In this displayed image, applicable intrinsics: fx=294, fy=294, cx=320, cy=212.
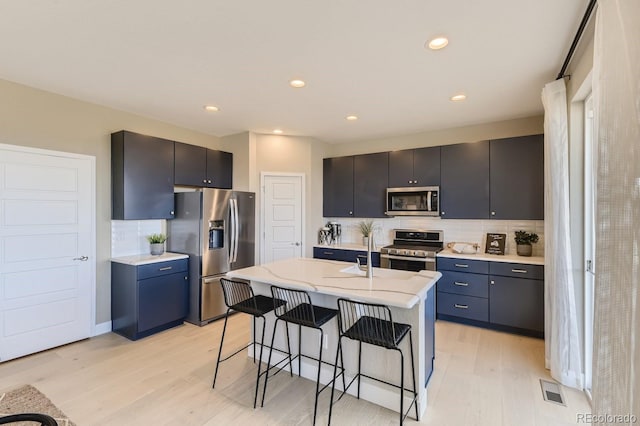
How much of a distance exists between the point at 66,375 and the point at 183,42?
3014mm

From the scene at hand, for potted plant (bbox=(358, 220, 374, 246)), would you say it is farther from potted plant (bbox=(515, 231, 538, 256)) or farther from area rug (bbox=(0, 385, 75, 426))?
area rug (bbox=(0, 385, 75, 426))

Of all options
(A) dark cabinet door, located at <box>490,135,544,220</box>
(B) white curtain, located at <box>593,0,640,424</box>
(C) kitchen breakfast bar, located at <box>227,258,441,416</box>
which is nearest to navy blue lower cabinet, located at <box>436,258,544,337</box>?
(A) dark cabinet door, located at <box>490,135,544,220</box>

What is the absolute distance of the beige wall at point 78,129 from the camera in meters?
2.87

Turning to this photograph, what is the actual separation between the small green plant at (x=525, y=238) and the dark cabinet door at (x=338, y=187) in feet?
7.64

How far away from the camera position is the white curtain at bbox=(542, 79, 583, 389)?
2410 mm

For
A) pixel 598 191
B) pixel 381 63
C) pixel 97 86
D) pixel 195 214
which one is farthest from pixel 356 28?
pixel 195 214

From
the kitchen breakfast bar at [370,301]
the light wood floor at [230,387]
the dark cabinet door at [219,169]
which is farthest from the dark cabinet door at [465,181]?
the dark cabinet door at [219,169]

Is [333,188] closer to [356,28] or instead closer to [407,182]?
[407,182]

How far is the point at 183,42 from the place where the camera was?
2.16m

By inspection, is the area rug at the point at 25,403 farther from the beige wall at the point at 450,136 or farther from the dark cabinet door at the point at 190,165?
the beige wall at the point at 450,136

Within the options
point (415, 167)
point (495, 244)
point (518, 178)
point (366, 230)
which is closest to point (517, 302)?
point (495, 244)

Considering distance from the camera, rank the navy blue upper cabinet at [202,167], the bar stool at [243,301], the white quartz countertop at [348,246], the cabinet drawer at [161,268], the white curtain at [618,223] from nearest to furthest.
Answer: the white curtain at [618,223], the bar stool at [243,301], the cabinet drawer at [161,268], the navy blue upper cabinet at [202,167], the white quartz countertop at [348,246]

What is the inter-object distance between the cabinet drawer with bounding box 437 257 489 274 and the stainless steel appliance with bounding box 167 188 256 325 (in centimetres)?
272

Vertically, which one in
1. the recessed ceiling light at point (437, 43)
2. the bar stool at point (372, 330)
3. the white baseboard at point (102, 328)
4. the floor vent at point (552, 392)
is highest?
the recessed ceiling light at point (437, 43)
